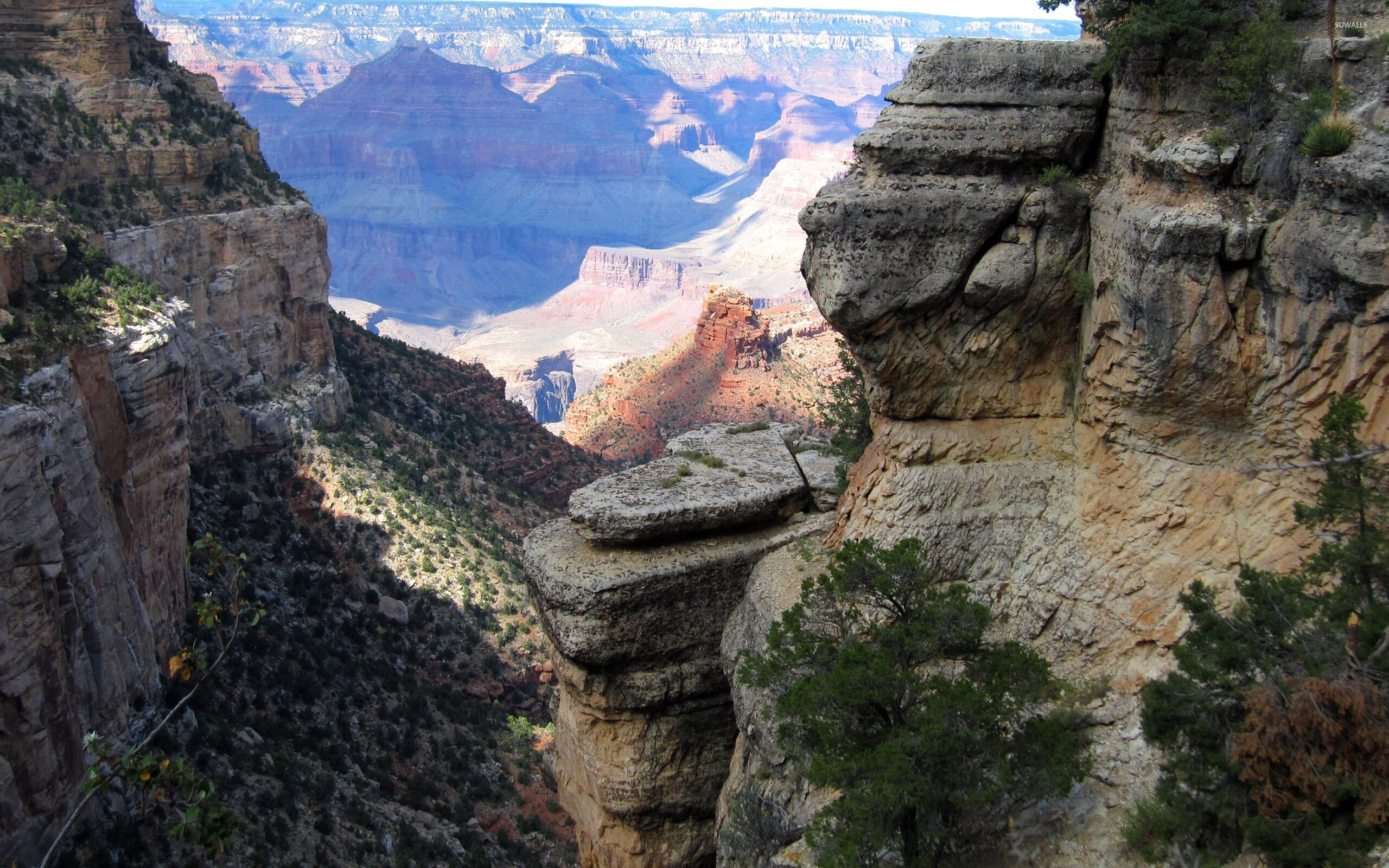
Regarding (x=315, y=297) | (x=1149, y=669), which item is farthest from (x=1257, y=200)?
(x=315, y=297)

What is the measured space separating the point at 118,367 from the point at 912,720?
2243 centimetres

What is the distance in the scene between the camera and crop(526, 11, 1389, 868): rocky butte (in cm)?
1398

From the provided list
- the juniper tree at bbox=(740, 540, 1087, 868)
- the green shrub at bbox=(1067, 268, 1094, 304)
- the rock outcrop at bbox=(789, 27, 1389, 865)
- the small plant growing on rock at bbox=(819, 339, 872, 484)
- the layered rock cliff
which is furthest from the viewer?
the small plant growing on rock at bbox=(819, 339, 872, 484)

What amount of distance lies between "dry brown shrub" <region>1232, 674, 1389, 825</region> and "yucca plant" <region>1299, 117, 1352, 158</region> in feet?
21.4

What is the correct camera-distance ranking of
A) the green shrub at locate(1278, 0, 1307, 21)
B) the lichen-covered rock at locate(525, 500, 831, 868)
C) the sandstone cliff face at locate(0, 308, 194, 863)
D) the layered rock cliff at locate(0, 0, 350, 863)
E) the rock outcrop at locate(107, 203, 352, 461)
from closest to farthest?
the green shrub at locate(1278, 0, 1307, 21), the lichen-covered rock at locate(525, 500, 831, 868), the sandstone cliff face at locate(0, 308, 194, 863), the layered rock cliff at locate(0, 0, 350, 863), the rock outcrop at locate(107, 203, 352, 461)

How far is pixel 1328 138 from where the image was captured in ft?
43.9

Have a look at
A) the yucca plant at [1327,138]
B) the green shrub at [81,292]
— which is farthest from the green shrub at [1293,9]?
the green shrub at [81,292]

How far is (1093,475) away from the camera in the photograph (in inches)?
658

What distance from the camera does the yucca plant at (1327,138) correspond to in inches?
524

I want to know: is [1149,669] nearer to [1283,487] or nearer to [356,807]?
[1283,487]

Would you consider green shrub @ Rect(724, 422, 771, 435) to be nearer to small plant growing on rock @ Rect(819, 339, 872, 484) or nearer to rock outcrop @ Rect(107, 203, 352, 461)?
small plant growing on rock @ Rect(819, 339, 872, 484)

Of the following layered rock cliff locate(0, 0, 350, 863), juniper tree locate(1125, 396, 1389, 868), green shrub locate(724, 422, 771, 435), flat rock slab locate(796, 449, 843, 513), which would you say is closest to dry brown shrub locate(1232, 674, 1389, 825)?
juniper tree locate(1125, 396, 1389, 868)

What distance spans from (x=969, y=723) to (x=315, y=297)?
40197 mm

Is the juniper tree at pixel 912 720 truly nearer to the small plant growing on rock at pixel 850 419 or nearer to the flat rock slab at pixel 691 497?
the flat rock slab at pixel 691 497
